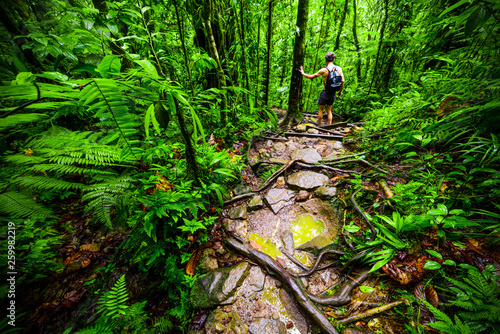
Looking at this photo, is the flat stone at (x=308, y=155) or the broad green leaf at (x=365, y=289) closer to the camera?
the broad green leaf at (x=365, y=289)

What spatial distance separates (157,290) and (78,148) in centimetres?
213

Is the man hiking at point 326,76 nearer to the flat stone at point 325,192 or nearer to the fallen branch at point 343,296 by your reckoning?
the flat stone at point 325,192

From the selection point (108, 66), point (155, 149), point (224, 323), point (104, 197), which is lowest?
point (224, 323)

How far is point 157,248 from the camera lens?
92.0 inches

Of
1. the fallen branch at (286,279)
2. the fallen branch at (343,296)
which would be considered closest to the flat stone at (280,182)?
the fallen branch at (286,279)

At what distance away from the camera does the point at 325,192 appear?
326 cm

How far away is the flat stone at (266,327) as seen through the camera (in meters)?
1.98

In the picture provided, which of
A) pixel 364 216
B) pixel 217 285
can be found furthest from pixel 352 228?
pixel 217 285

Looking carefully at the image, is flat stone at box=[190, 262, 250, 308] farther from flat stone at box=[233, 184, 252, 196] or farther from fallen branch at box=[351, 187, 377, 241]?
fallen branch at box=[351, 187, 377, 241]

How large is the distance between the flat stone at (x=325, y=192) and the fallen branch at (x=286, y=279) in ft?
4.97

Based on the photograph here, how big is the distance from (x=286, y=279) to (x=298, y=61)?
6.17 metres

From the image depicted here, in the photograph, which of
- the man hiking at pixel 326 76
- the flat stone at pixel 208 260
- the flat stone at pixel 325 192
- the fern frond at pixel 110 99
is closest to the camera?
the fern frond at pixel 110 99

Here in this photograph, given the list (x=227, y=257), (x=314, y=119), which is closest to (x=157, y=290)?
(x=227, y=257)

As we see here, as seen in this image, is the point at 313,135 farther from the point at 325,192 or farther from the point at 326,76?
the point at 325,192
